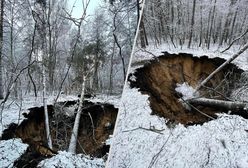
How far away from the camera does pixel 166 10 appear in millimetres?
2191

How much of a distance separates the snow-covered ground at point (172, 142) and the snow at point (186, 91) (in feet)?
0.61

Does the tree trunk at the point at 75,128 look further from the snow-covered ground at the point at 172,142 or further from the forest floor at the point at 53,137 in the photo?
the snow-covered ground at the point at 172,142

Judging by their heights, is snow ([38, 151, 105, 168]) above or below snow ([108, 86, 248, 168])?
below

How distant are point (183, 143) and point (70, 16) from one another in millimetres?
919

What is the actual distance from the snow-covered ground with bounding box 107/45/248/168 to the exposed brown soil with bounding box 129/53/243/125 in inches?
2.9

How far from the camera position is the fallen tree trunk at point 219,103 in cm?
100

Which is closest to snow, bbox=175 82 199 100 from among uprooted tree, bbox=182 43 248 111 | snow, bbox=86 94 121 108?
uprooted tree, bbox=182 43 248 111

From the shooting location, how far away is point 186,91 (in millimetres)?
1116

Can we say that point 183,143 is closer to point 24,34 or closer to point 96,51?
point 96,51

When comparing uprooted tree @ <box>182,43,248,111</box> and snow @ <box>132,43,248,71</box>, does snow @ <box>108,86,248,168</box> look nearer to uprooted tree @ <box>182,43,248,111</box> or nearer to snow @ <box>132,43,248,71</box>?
uprooted tree @ <box>182,43,248,111</box>

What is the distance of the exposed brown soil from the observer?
99cm

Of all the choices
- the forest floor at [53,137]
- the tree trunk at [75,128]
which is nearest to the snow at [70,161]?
the forest floor at [53,137]

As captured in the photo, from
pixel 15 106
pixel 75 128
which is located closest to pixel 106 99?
pixel 75 128

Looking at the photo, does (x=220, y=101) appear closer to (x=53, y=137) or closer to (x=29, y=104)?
(x=53, y=137)
